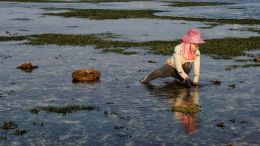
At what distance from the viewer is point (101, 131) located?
15.3 metres

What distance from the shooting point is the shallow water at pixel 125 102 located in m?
14.8

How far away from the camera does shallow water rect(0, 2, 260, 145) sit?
48.5ft

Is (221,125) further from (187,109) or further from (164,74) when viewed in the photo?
(164,74)

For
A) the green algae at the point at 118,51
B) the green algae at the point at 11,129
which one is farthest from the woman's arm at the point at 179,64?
the green algae at the point at 118,51

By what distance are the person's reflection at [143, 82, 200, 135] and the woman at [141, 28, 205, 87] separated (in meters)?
0.50

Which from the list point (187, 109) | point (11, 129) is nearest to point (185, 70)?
point (187, 109)

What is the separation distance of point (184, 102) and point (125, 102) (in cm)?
218

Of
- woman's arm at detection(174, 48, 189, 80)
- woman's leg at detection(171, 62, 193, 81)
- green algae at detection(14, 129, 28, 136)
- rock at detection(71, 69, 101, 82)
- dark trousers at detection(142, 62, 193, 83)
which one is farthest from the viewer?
rock at detection(71, 69, 101, 82)

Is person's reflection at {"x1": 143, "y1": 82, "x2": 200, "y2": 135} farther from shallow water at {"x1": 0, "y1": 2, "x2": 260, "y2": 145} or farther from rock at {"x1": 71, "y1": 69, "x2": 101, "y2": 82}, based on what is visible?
rock at {"x1": 71, "y1": 69, "x2": 101, "y2": 82}

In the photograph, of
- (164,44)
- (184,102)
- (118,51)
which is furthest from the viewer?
(164,44)

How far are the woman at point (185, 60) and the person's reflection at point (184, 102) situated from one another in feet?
1.64

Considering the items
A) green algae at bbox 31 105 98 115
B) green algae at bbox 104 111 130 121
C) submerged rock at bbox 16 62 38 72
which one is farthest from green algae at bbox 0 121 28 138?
submerged rock at bbox 16 62 38 72

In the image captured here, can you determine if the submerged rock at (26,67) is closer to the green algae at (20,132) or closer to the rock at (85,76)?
the rock at (85,76)

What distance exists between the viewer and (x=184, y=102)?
19188 mm
